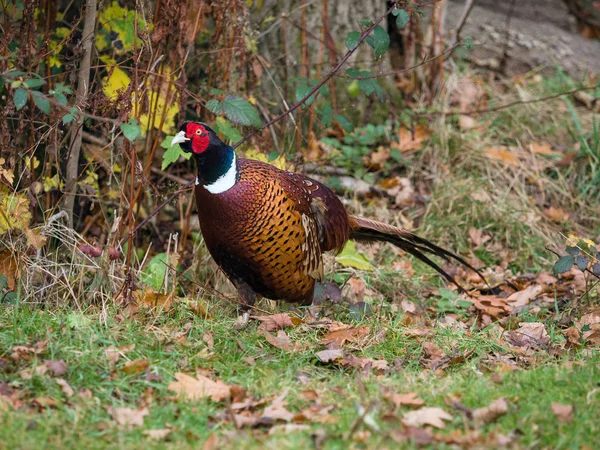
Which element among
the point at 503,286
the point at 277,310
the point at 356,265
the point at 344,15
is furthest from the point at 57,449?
the point at 344,15

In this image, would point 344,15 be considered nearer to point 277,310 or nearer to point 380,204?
point 380,204

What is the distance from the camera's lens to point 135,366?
133 inches

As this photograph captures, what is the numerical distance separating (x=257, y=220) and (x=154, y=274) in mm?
1007

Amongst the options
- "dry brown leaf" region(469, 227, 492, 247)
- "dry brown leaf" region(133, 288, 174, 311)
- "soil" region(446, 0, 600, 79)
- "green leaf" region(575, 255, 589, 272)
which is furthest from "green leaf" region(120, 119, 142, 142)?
"soil" region(446, 0, 600, 79)

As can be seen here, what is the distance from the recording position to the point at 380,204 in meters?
6.45

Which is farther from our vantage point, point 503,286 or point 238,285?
point 503,286

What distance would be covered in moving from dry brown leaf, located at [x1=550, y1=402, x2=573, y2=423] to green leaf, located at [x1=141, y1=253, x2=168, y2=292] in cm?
251

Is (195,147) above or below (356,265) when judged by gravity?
above

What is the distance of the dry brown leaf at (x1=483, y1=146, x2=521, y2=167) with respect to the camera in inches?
267

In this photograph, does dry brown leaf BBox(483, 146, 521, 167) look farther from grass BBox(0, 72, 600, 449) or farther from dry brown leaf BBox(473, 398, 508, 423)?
dry brown leaf BBox(473, 398, 508, 423)

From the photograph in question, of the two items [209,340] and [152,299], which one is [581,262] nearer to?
[209,340]

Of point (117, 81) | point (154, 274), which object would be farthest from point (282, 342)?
point (117, 81)

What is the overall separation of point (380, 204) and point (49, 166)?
2.82 m

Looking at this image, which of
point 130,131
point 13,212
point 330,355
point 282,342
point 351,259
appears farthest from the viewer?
point 351,259
